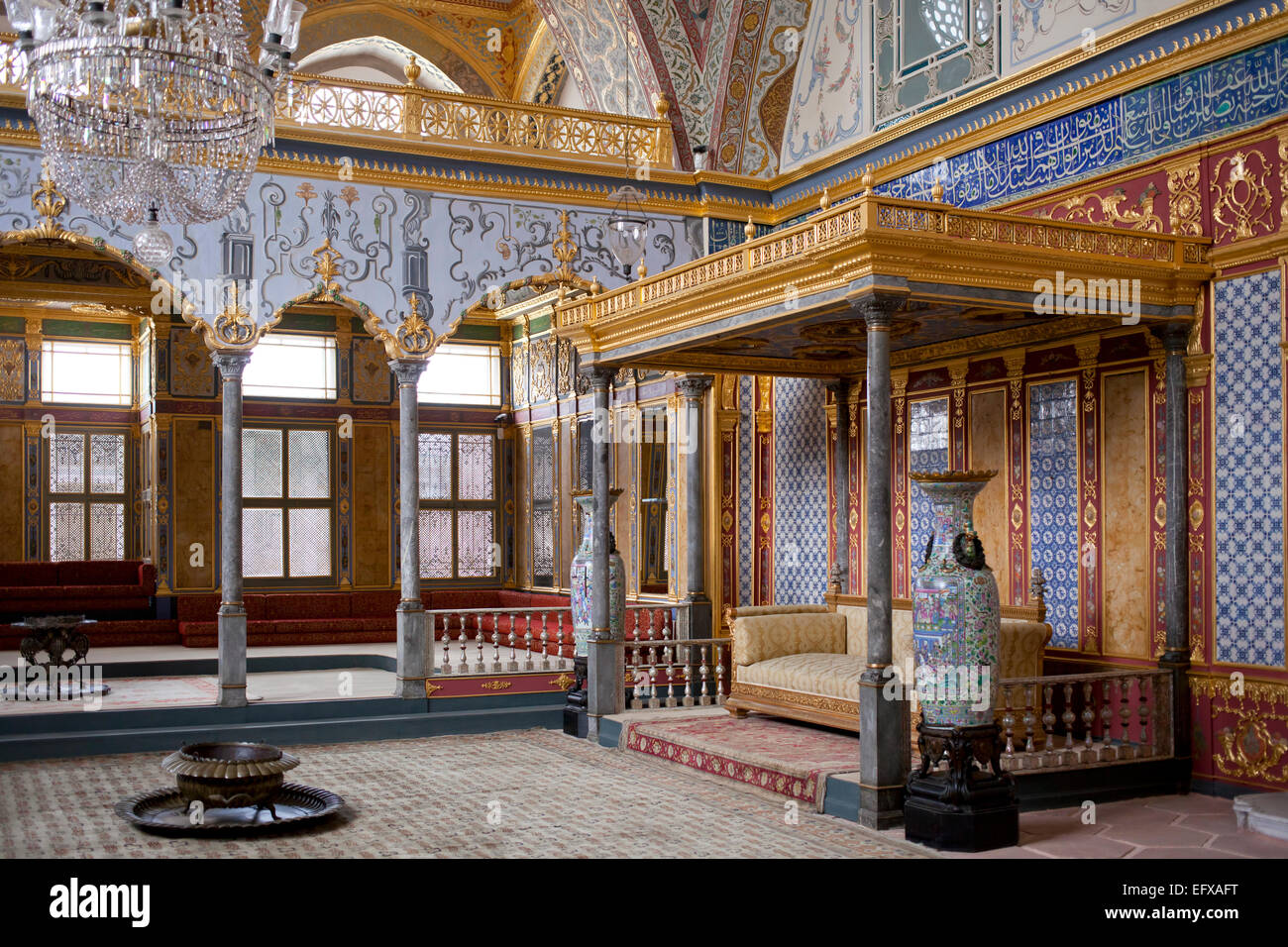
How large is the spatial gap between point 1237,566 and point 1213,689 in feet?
2.24

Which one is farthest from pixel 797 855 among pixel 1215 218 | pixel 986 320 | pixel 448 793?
pixel 1215 218

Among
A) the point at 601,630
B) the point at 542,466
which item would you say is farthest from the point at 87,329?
the point at 601,630

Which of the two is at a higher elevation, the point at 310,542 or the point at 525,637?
the point at 310,542

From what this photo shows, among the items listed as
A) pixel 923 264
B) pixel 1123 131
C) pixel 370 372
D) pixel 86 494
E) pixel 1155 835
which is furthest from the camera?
pixel 370 372

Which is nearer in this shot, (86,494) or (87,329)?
(86,494)

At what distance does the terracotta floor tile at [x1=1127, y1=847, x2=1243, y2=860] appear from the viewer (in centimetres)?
575

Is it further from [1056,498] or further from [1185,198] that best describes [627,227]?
[1185,198]

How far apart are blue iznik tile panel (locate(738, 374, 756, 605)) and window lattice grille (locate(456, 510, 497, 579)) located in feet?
16.6

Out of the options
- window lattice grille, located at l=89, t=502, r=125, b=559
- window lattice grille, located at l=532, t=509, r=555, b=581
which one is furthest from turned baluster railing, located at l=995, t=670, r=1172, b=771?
window lattice grille, located at l=89, t=502, r=125, b=559

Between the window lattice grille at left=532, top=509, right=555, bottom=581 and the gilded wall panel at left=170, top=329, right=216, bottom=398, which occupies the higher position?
the gilded wall panel at left=170, top=329, right=216, bottom=398

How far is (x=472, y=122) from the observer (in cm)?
1033

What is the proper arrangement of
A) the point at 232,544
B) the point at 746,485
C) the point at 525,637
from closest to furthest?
1. the point at 232,544
2. the point at 746,485
3. the point at 525,637

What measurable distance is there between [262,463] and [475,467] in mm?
2414

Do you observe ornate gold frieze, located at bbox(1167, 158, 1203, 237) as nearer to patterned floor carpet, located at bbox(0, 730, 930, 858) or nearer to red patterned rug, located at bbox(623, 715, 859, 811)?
red patterned rug, located at bbox(623, 715, 859, 811)
